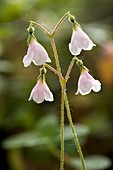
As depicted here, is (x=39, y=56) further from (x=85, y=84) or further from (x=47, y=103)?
(x=47, y=103)

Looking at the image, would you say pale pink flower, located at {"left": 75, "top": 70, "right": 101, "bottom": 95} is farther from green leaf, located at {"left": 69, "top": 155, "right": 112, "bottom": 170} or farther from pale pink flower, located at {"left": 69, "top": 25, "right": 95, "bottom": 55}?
green leaf, located at {"left": 69, "top": 155, "right": 112, "bottom": 170}

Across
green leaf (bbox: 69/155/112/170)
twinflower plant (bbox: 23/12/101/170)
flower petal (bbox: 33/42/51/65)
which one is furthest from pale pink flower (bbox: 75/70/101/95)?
green leaf (bbox: 69/155/112/170)

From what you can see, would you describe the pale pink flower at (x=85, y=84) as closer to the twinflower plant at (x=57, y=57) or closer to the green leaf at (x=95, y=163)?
the twinflower plant at (x=57, y=57)

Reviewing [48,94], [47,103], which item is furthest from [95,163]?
[47,103]

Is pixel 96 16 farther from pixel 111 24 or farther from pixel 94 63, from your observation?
pixel 94 63

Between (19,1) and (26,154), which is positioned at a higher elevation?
(19,1)

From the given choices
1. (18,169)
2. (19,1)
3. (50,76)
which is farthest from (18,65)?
(18,169)

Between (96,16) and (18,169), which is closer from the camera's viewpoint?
(18,169)
